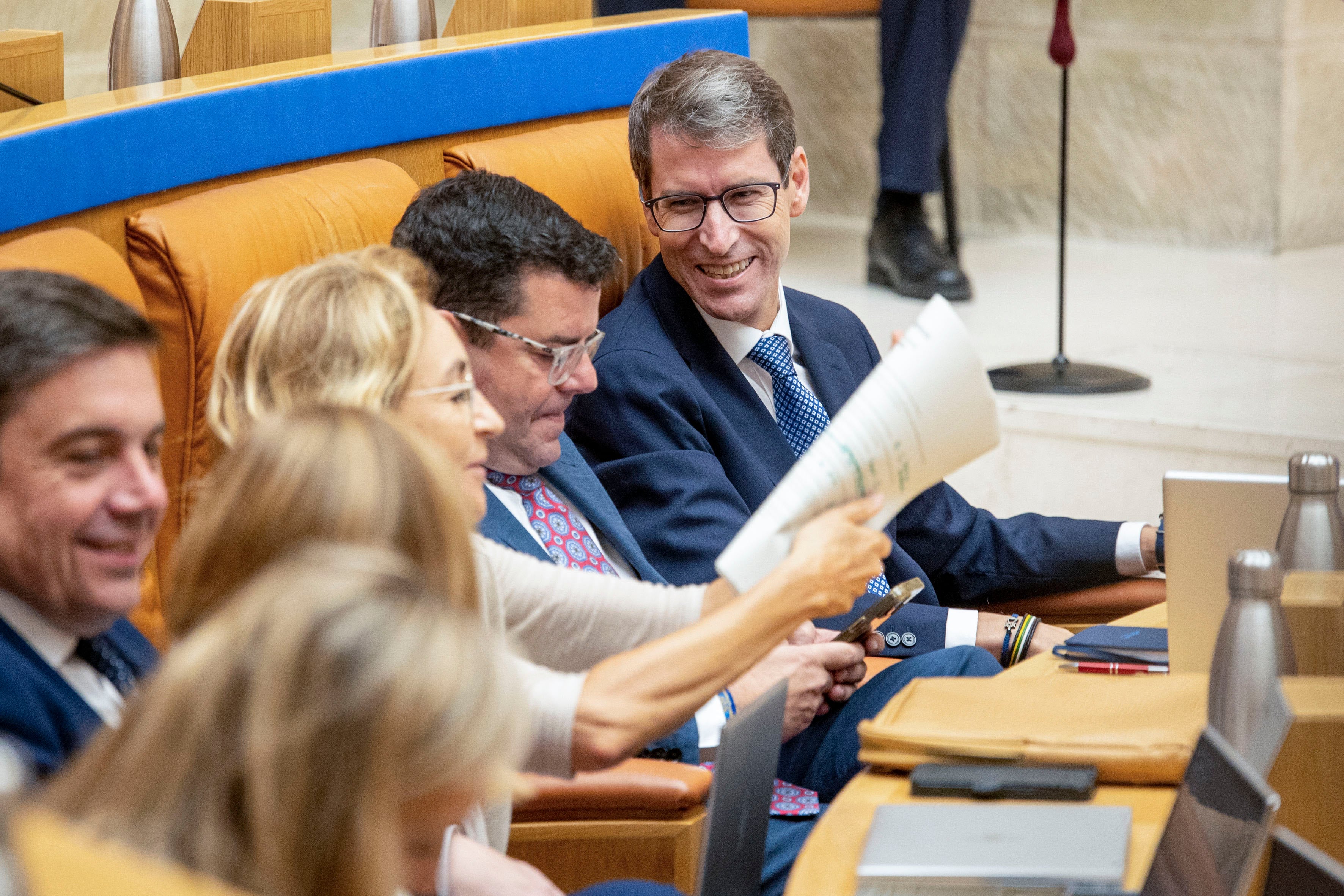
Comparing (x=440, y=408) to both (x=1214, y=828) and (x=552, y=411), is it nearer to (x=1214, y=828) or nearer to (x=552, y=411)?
(x=552, y=411)

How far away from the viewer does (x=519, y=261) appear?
1.77 metres

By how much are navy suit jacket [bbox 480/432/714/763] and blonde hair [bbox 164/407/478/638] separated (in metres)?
0.76

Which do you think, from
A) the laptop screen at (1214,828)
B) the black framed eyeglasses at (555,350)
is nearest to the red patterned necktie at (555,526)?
the black framed eyeglasses at (555,350)

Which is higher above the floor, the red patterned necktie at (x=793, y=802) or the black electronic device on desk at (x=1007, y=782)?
the black electronic device on desk at (x=1007, y=782)

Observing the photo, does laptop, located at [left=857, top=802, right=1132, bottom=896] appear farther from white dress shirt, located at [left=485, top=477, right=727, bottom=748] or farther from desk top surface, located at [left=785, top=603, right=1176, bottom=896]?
white dress shirt, located at [left=485, top=477, right=727, bottom=748]

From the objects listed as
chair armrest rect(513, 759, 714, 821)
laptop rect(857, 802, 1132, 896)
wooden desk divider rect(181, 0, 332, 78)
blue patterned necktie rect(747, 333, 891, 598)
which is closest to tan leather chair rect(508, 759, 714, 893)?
chair armrest rect(513, 759, 714, 821)

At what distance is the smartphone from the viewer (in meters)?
1.81

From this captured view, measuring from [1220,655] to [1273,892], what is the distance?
0.28 meters

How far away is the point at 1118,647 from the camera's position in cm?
163

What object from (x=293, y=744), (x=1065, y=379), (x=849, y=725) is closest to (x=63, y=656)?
(x=293, y=744)

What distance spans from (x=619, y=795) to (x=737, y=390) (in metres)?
0.72

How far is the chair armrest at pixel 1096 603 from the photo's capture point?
2152mm

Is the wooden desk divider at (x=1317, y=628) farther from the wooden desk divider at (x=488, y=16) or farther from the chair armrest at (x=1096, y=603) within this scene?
the wooden desk divider at (x=488, y=16)

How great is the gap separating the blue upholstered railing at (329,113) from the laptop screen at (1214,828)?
1.26 metres
